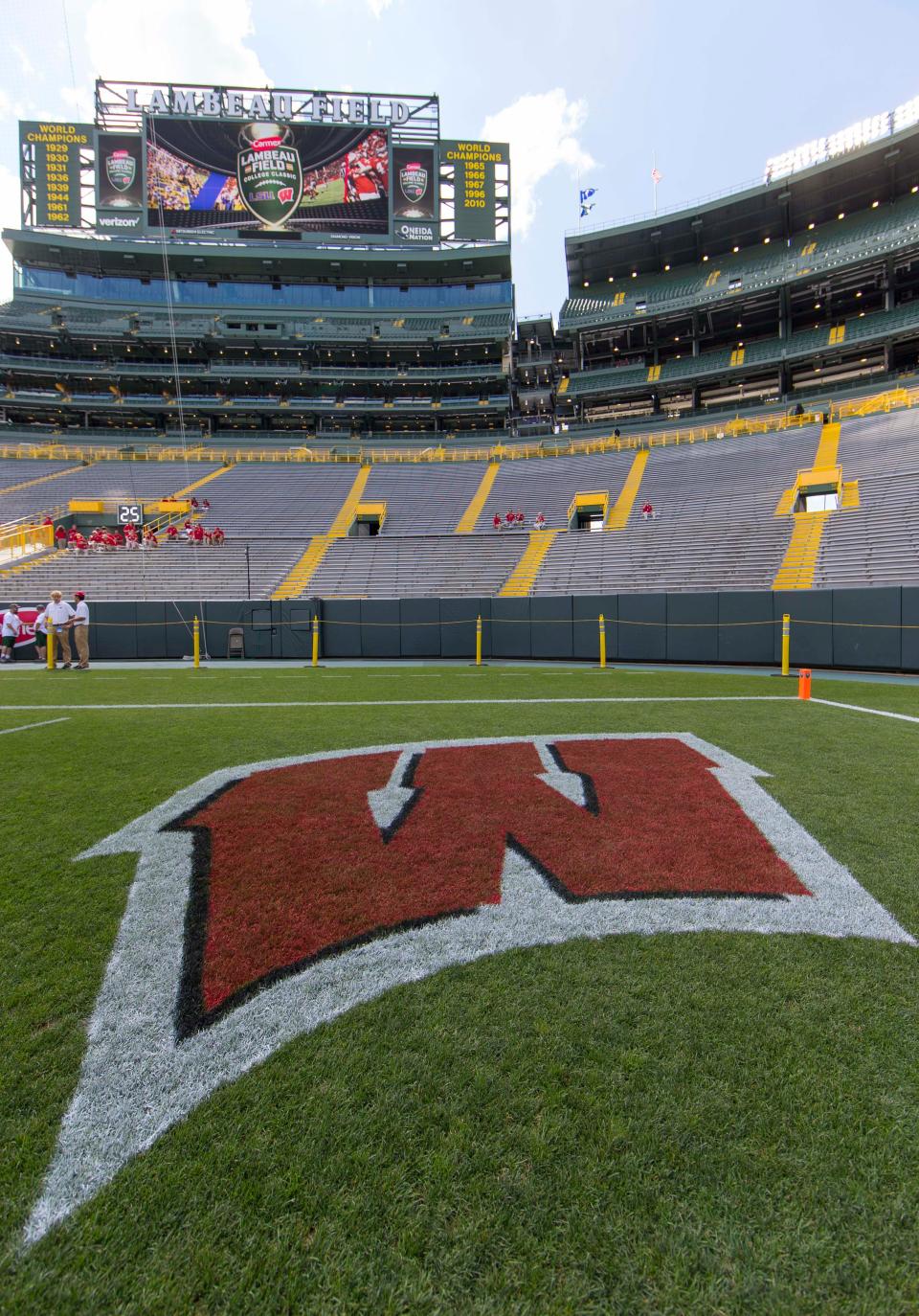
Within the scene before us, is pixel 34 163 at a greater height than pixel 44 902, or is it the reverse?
pixel 34 163

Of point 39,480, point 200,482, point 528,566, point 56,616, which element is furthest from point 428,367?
point 56,616

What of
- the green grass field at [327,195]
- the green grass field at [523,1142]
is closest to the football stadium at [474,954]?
the green grass field at [523,1142]

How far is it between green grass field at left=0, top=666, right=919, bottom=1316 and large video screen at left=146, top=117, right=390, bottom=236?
57.1m

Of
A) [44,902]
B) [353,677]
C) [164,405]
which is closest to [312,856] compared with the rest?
[44,902]

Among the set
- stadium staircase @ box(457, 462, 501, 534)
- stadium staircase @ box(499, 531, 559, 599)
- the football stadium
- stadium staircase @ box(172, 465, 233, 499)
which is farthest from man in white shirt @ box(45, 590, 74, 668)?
stadium staircase @ box(172, 465, 233, 499)

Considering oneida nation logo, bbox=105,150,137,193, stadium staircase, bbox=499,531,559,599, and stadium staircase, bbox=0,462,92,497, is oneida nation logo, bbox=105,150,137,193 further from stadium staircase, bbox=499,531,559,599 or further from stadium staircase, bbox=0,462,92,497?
stadium staircase, bbox=499,531,559,599

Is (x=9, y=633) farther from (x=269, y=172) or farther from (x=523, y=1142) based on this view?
(x=269, y=172)

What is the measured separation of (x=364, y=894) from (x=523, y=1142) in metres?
1.31

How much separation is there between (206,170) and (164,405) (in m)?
19.6

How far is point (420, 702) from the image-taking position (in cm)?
783

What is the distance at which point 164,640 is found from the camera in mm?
Result: 17703

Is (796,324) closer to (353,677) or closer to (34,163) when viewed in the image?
(353,677)

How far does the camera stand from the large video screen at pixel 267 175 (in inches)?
1758

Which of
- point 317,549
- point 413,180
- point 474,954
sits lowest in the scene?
point 474,954
